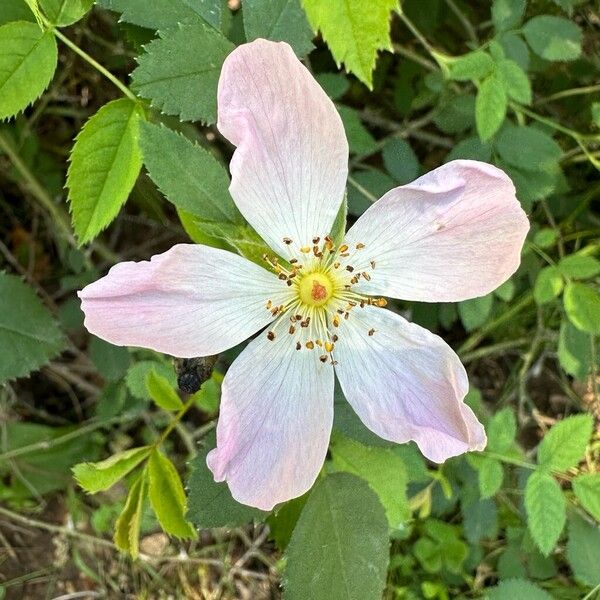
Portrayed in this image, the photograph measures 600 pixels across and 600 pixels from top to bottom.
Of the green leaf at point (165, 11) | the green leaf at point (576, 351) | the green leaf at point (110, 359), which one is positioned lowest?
the green leaf at point (576, 351)

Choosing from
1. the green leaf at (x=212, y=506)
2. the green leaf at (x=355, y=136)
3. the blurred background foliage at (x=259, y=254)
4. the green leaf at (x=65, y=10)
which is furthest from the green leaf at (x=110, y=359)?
the green leaf at (x=65, y=10)

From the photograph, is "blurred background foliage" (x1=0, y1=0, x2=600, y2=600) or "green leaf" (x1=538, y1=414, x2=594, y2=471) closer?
"blurred background foliage" (x1=0, y1=0, x2=600, y2=600)

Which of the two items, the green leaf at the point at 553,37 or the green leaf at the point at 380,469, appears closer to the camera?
the green leaf at the point at 380,469

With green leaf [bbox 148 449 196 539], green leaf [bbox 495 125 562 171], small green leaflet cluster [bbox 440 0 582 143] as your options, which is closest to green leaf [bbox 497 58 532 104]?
small green leaflet cluster [bbox 440 0 582 143]

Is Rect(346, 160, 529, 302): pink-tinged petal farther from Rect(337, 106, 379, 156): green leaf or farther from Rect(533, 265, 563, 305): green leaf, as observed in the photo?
Rect(533, 265, 563, 305): green leaf

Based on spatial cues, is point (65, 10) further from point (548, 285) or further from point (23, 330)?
point (548, 285)

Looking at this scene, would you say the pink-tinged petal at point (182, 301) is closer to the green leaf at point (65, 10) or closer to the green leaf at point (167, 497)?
the green leaf at point (167, 497)

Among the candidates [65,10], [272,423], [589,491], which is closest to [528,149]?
[589,491]
